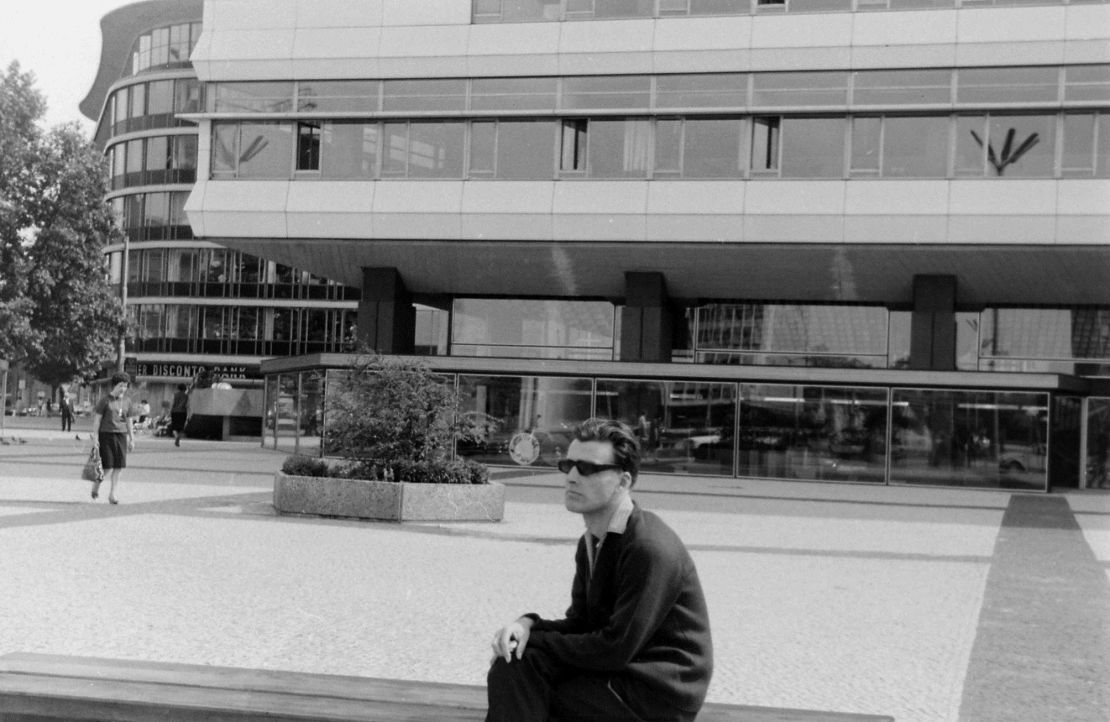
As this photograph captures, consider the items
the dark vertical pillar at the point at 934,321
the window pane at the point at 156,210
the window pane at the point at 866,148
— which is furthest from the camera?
the window pane at the point at 156,210

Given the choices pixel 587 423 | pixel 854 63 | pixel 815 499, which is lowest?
pixel 815 499

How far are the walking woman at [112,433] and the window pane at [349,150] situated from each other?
1736 centimetres

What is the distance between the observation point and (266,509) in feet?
54.2

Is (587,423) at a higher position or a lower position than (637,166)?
lower

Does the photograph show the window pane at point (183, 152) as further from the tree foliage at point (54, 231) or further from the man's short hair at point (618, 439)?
the man's short hair at point (618, 439)

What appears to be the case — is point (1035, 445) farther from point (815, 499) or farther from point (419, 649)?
point (419, 649)

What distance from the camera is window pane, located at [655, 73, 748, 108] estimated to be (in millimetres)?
31031

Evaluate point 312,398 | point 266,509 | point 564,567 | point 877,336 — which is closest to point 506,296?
point 312,398

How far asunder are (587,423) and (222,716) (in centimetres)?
177

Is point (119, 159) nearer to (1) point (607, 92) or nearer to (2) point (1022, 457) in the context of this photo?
(1) point (607, 92)

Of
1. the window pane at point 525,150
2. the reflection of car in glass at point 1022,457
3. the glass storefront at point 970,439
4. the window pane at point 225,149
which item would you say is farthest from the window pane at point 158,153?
the reflection of car in glass at point 1022,457

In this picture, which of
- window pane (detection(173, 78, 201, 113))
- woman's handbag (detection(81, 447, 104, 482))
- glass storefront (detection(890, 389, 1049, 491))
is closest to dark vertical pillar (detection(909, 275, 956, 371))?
glass storefront (detection(890, 389, 1049, 491))

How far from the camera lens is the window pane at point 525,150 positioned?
32.3 meters

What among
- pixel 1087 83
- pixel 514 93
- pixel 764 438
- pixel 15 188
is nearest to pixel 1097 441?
pixel 764 438
